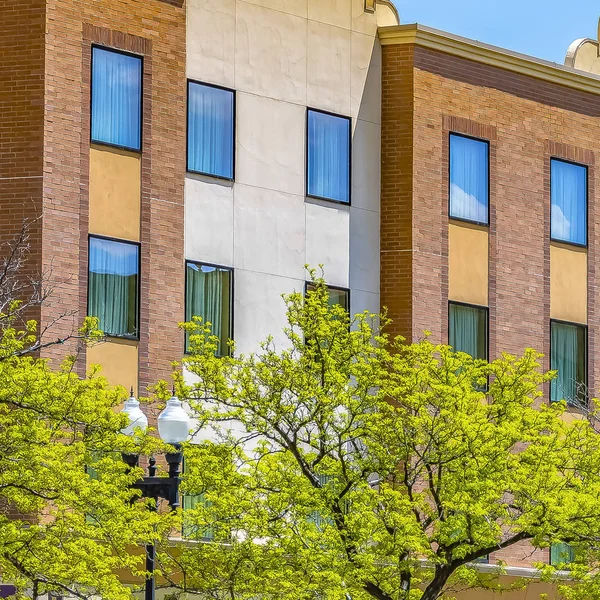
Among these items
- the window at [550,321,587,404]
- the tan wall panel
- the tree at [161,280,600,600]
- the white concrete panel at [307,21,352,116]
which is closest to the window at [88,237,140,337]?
the tree at [161,280,600,600]

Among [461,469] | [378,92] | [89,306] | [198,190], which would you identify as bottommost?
[461,469]

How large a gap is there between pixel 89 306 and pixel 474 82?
36.2 feet

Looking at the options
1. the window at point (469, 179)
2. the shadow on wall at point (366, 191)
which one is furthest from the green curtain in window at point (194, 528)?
the window at point (469, 179)

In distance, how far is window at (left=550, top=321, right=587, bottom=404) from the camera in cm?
3894

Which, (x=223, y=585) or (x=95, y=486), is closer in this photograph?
(x=95, y=486)

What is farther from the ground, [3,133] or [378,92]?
[378,92]

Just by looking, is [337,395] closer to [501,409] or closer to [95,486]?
[501,409]

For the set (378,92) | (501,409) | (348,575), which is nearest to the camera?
(348,575)

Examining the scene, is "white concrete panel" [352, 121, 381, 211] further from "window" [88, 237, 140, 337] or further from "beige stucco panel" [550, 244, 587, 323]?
"window" [88, 237, 140, 337]

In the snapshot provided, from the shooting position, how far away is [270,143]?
34406 millimetres

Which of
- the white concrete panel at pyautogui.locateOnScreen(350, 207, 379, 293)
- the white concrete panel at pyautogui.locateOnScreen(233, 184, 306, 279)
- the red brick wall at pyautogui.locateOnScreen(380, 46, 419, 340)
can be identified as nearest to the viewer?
the white concrete panel at pyautogui.locateOnScreen(233, 184, 306, 279)

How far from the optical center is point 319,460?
88.8ft

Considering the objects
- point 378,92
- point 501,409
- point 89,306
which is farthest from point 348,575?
point 378,92

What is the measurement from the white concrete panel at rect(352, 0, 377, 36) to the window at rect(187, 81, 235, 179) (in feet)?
12.6
